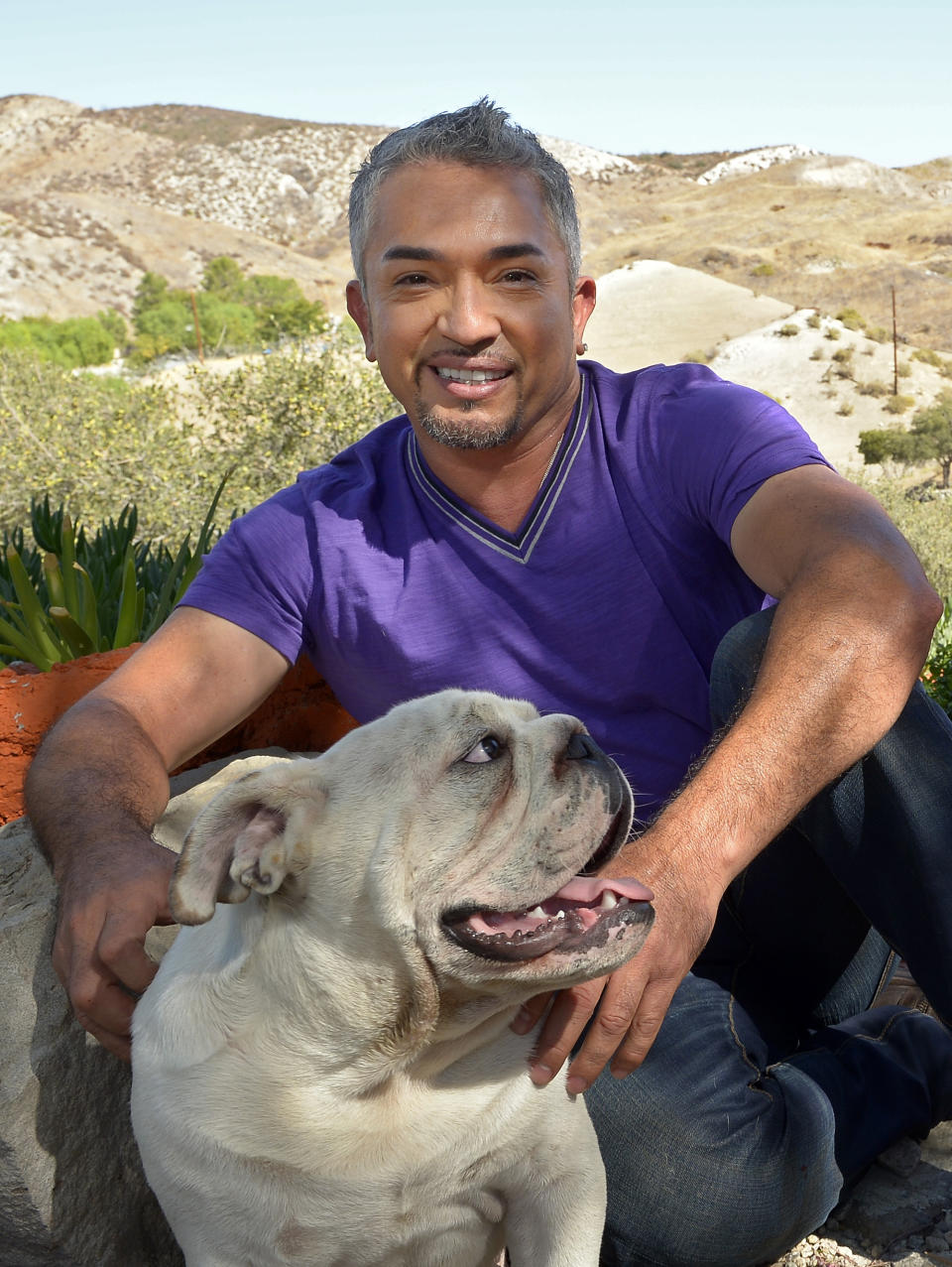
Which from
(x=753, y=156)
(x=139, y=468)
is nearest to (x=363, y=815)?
(x=139, y=468)

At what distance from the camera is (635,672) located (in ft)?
8.63

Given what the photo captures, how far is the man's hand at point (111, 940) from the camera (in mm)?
2080

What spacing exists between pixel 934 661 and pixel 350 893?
4.54 meters

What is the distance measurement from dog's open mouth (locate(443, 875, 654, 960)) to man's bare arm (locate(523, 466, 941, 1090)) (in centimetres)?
7

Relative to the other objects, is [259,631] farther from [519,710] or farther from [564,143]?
[564,143]

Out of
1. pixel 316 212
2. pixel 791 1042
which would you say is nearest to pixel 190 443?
pixel 791 1042

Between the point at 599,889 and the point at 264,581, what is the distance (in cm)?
131

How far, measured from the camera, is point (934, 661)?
5.60 m

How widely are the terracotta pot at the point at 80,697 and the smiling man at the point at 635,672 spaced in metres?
0.59

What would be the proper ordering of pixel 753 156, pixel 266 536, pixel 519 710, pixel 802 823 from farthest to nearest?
pixel 753 156, pixel 266 536, pixel 802 823, pixel 519 710

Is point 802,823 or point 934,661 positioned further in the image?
point 934,661

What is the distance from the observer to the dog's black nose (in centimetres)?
188

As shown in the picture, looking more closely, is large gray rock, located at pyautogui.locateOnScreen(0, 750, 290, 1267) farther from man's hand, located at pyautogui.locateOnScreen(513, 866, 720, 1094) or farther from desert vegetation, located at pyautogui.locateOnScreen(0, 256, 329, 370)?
desert vegetation, located at pyautogui.locateOnScreen(0, 256, 329, 370)

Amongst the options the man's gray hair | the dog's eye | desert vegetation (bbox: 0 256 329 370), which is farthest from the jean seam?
desert vegetation (bbox: 0 256 329 370)
